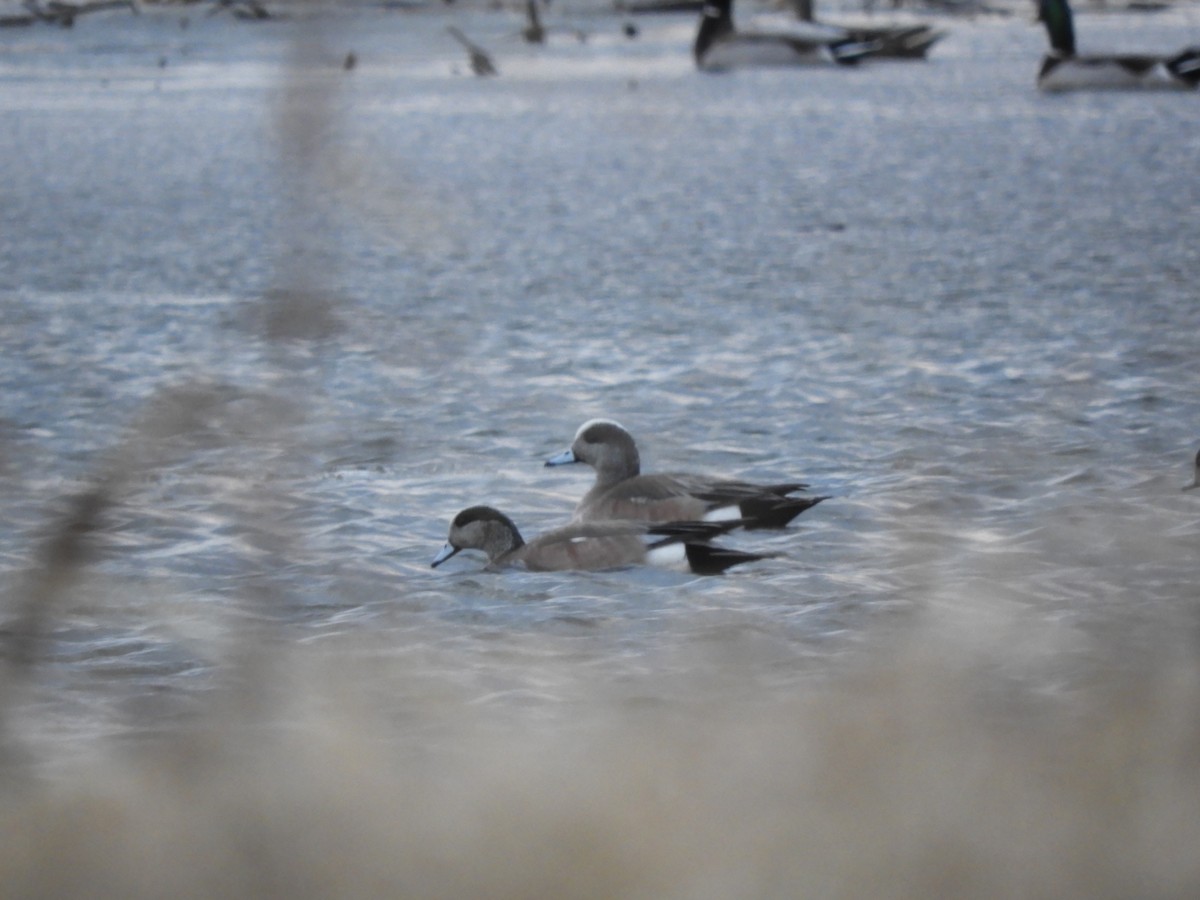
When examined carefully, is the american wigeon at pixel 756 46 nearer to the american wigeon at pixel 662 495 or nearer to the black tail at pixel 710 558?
the american wigeon at pixel 662 495

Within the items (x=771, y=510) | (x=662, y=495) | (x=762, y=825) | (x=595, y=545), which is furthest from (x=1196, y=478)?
(x=762, y=825)

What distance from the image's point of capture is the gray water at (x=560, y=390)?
10.5ft

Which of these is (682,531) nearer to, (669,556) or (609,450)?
(669,556)

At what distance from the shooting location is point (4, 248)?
15.0 m

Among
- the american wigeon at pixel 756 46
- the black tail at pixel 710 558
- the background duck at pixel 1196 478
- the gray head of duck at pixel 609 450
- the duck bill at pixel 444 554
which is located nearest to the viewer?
the black tail at pixel 710 558

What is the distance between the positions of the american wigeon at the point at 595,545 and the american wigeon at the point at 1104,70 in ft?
87.6

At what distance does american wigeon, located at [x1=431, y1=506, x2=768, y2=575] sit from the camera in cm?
617

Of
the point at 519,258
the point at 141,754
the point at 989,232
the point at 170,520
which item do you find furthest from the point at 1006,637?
the point at 989,232

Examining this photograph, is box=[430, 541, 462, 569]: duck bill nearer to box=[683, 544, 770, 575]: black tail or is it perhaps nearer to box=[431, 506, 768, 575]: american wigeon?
box=[431, 506, 768, 575]: american wigeon

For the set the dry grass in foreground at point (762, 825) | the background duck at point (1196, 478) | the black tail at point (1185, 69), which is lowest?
the black tail at point (1185, 69)

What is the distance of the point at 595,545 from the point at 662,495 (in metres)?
0.59

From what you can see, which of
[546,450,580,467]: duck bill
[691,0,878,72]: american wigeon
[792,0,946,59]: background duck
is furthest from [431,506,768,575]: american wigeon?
[792,0,946,59]: background duck

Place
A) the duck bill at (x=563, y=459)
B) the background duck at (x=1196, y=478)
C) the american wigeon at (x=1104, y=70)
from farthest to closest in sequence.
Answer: the american wigeon at (x=1104, y=70), the duck bill at (x=563, y=459), the background duck at (x=1196, y=478)

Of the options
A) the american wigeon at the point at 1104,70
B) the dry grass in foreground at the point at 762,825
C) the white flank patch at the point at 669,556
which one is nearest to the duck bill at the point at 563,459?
the white flank patch at the point at 669,556
